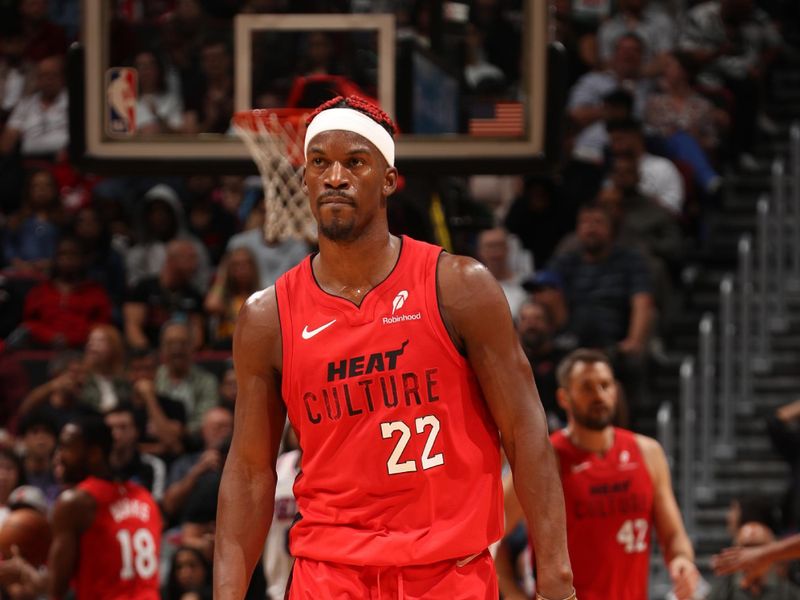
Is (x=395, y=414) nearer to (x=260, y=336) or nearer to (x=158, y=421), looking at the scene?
(x=260, y=336)

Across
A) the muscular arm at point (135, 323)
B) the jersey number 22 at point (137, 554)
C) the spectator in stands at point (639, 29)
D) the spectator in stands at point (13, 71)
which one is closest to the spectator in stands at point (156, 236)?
the muscular arm at point (135, 323)

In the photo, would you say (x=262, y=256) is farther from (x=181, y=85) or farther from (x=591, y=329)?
(x=591, y=329)

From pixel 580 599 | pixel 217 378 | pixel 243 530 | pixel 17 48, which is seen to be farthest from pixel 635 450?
pixel 17 48

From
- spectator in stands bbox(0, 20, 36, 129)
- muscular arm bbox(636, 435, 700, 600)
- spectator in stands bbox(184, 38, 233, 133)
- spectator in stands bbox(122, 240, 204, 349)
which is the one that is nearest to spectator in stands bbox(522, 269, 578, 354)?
spectator in stands bbox(184, 38, 233, 133)

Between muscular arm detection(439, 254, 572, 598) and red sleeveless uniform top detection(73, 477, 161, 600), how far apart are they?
13.9 feet

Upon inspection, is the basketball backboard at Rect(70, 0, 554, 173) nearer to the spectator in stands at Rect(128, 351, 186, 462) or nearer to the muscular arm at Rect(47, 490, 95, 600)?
the muscular arm at Rect(47, 490, 95, 600)

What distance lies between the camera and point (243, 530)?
179 inches

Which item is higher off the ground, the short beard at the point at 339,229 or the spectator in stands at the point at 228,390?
the short beard at the point at 339,229

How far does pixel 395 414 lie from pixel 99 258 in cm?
866

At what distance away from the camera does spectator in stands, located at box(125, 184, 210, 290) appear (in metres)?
12.7

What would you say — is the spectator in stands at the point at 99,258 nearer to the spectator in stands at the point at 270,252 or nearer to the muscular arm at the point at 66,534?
the spectator in stands at the point at 270,252

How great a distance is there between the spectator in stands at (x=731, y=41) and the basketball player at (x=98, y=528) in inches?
291

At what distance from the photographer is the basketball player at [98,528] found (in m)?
8.12

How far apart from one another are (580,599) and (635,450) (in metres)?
0.77
